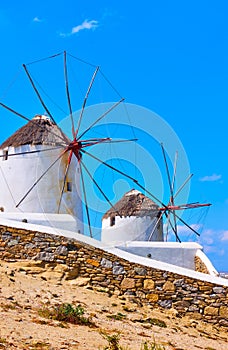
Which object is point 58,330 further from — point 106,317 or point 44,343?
point 106,317

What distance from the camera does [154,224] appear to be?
21516 mm

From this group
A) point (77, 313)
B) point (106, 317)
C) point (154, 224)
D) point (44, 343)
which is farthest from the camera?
point (154, 224)

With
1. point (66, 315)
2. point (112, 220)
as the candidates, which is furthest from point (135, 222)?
point (66, 315)

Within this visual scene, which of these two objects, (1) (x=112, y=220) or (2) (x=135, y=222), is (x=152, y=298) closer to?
(2) (x=135, y=222)

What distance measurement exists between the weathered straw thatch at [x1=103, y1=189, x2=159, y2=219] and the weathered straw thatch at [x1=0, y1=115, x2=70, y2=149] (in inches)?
211

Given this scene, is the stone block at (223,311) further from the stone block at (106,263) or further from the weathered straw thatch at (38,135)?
the weathered straw thatch at (38,135)

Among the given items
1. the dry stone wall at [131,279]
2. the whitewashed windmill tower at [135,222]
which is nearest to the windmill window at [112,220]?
the whitewashed windmill tower at [135,222]

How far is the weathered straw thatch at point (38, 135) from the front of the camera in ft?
55.7

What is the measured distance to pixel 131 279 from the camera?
11258 mm

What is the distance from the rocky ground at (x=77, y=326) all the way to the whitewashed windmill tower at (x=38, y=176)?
540cm

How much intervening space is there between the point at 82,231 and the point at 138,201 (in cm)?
611

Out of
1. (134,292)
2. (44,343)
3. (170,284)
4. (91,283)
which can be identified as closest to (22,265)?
(91,283)

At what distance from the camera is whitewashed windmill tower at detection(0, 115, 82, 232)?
54.2 feet

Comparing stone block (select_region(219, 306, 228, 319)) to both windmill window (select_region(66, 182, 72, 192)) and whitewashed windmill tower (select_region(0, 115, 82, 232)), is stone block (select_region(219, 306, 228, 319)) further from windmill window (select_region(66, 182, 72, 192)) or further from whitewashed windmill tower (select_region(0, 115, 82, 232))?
windmill window (select_region(66, 182, 72, 192))
